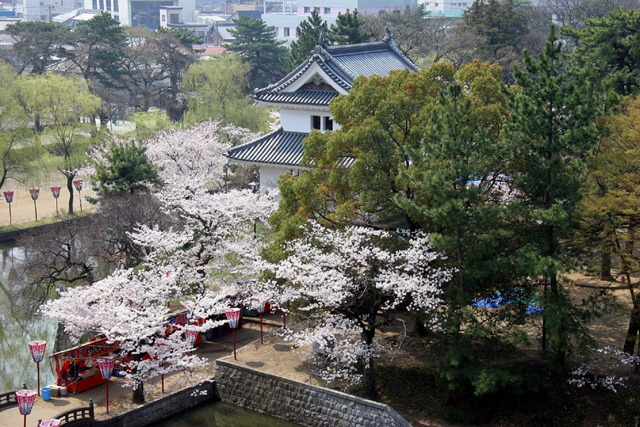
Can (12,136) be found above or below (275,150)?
below

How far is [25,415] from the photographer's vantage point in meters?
17.7

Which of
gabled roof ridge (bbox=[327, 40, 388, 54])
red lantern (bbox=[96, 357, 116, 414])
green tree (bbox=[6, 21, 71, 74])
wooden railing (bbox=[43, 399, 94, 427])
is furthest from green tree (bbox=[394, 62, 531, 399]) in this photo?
green tree (bbox=[6, 21, 71, 74])

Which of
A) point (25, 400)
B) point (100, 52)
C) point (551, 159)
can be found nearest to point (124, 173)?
point (25, 400)

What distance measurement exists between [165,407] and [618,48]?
21.3 meters

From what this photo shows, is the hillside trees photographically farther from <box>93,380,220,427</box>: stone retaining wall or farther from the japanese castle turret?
the japanese castle turret

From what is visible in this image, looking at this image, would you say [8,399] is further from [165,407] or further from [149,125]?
[149,125]

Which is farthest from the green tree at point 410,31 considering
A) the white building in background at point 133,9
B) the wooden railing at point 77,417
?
the white building in background at point 133,9

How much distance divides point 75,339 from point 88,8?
3759 inches

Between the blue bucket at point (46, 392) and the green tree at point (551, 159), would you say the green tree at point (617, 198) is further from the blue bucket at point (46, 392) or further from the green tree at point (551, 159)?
the blue bucket at point (46, 392)

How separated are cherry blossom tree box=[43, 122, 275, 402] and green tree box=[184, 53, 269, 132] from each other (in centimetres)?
Result: 1561

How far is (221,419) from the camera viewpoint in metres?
A: 20.2

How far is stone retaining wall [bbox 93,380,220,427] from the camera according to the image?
18.7m

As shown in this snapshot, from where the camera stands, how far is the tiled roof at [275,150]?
28375 millimetres

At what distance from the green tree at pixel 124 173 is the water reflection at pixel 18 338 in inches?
206
